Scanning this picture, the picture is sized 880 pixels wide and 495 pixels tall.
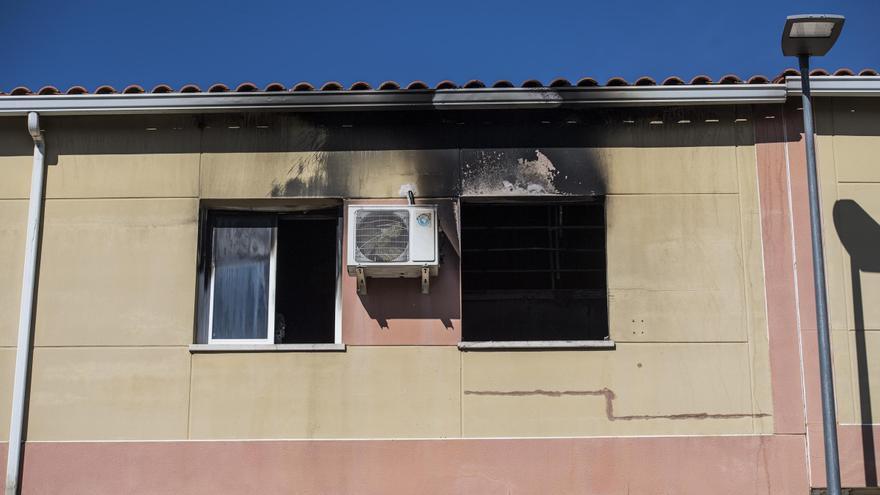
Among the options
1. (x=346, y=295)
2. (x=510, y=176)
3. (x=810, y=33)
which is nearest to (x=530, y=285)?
(x=510, y=176)

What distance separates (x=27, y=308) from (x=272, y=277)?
2.05 m

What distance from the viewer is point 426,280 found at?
750 centimetres

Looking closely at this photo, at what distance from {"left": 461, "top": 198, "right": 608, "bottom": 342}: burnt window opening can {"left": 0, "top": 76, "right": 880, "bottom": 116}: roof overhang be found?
111 inches

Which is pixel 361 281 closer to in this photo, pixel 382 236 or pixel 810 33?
pixel 382 236

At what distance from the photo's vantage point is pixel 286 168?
25.7 ft

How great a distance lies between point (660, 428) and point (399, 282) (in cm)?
249

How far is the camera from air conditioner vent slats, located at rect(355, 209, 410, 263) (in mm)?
7305

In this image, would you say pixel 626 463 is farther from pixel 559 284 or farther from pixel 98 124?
pixel 98 124

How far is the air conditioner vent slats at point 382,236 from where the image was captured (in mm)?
7305

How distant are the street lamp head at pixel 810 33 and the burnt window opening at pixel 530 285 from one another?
12.3 ft

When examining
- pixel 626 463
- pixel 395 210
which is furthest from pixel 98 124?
pixel 626 463

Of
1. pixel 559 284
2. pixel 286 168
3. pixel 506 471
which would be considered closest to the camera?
pixel 506 471

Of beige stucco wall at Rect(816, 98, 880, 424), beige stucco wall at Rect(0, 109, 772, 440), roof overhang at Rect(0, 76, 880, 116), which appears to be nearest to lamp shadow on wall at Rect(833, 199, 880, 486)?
beige stucco wall at Rect(816, 98, 880, 424)

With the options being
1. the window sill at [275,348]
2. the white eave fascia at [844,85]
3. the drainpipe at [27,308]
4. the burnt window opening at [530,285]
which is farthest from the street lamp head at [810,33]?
the drainpipe at [27,308]
